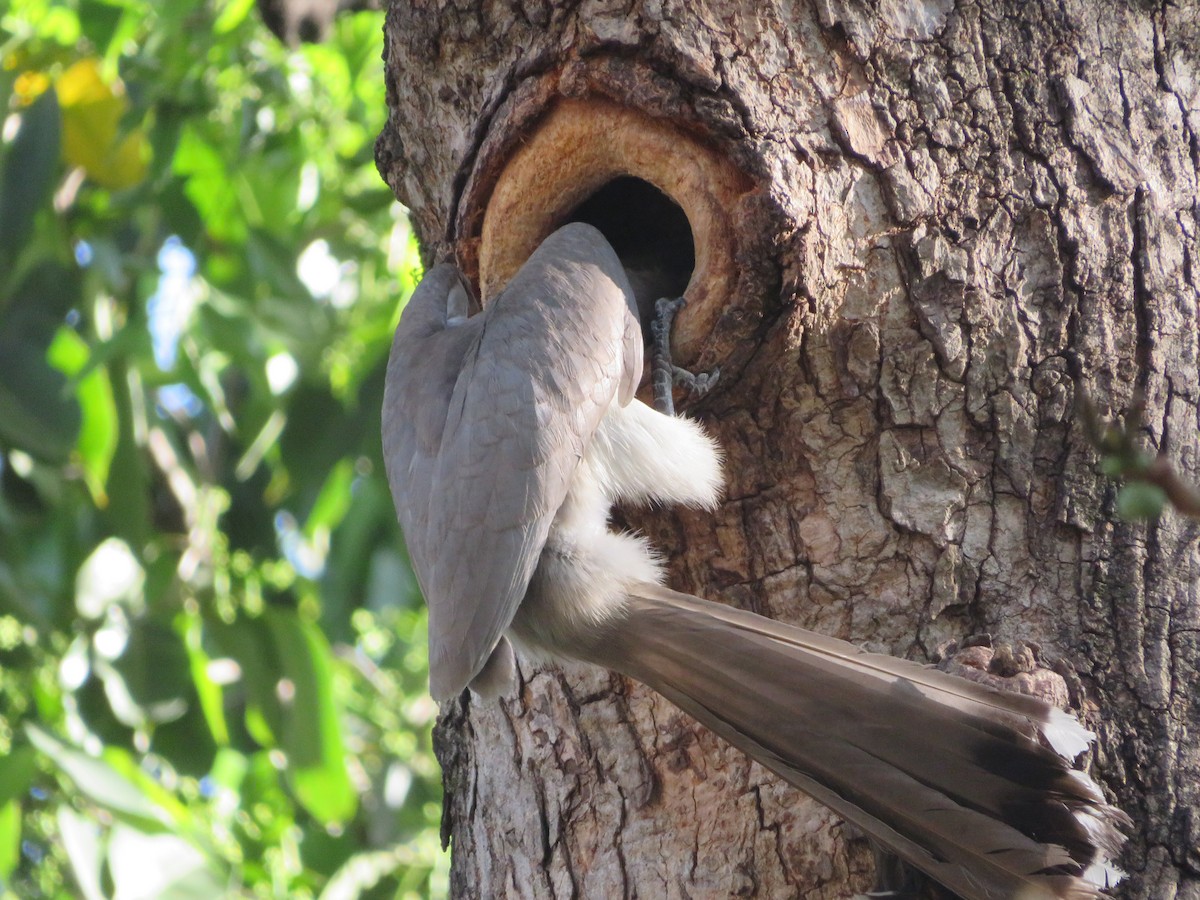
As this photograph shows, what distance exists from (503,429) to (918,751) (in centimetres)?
93

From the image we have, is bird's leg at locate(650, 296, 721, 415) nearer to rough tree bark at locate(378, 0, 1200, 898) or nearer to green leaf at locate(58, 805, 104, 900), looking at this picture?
rough tree bark at locate(378, 0, 1200, 898)

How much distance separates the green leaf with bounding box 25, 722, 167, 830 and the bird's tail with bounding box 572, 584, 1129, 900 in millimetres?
2377

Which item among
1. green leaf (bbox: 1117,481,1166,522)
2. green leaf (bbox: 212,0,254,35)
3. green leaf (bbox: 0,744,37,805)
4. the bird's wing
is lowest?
green leaf (bbox: 0,744,37,805)

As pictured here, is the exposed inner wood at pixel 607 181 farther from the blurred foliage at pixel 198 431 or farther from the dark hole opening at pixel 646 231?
the blurred foliage at pixel 198 431

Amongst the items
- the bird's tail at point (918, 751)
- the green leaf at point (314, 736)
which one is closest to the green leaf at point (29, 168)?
the green leaf at point (314, 736)

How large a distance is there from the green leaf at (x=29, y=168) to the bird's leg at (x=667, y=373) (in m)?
2.92

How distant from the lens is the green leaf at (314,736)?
4.41 m

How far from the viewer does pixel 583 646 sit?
224cm

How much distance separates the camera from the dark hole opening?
3.03 meters

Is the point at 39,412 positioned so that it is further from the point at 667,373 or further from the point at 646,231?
the point at 667,373

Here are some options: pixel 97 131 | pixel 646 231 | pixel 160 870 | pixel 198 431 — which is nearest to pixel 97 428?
pixel 198 431

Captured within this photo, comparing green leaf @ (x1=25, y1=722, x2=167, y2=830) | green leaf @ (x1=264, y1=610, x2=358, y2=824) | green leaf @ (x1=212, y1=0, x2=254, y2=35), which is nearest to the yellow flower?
green leaf @ (x1=212, y1=0, x2=254, y2=35)

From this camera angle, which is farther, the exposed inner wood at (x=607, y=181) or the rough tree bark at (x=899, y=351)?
the exposed inner wood at (x=607, y=181)

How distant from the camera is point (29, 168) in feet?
14.1
